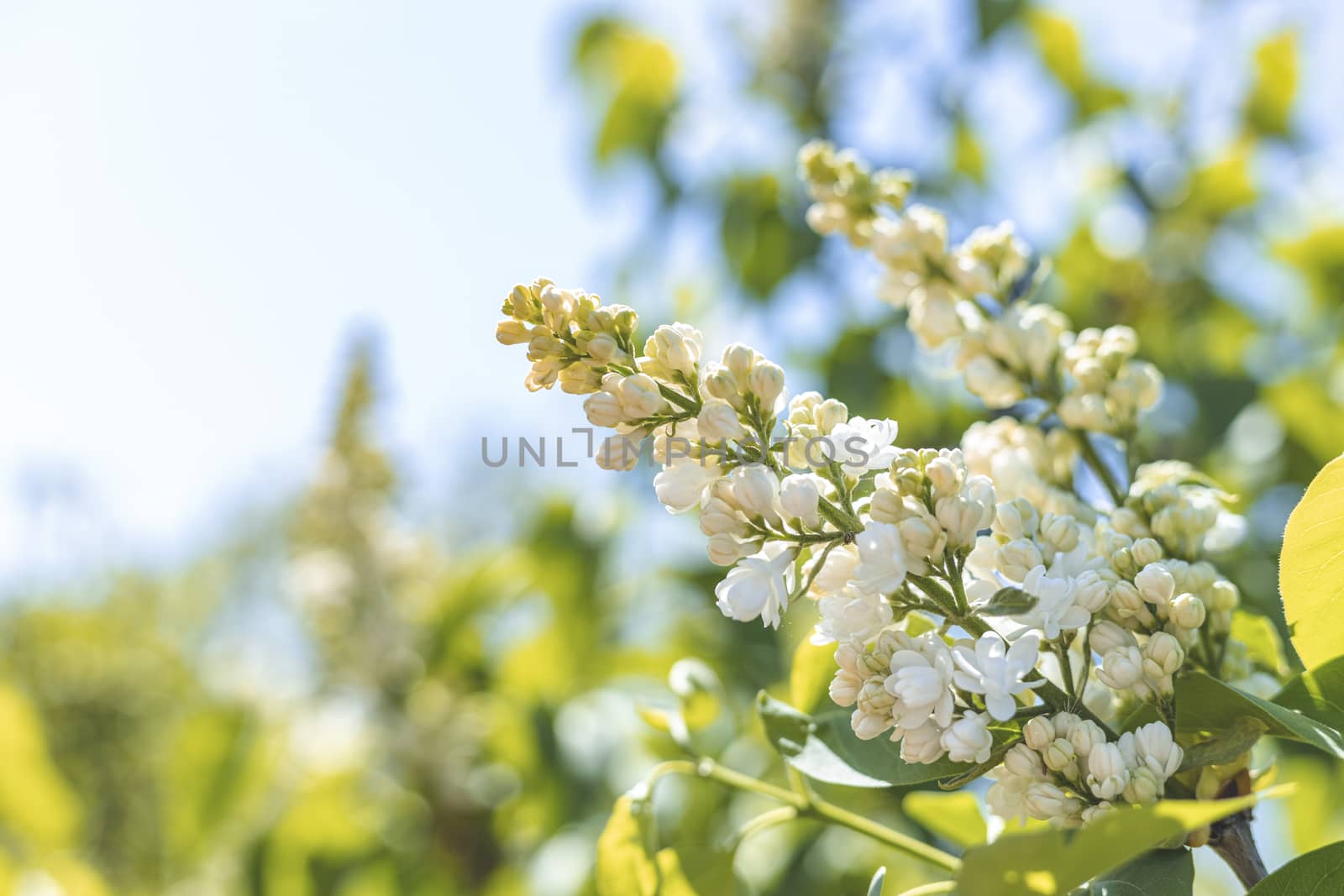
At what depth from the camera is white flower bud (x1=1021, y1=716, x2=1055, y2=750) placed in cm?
45

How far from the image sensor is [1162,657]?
1.54 ft

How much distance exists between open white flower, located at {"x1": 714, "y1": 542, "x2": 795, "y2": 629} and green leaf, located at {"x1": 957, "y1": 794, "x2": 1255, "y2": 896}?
0.42ft

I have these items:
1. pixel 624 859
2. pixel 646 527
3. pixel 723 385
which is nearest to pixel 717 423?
pixel 723 385

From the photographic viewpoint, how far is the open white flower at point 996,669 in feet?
1.43

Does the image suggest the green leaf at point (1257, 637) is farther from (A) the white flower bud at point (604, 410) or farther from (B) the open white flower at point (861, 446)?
(A) the white flower bud at point (604, 410)

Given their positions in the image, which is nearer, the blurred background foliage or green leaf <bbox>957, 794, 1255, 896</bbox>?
green leaf <bbox>957, 794, 1255, 896</bbox>

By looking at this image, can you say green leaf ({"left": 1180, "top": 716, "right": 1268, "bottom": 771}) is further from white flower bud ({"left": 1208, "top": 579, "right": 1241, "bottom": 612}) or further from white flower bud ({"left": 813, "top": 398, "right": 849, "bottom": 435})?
white flower bud ({"left": 813, "top": 398, "right": 849, "bottom": 435})

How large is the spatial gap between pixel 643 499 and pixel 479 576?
1.13ft

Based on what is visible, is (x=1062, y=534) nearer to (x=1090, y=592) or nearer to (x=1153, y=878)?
(x=1090, y=592)

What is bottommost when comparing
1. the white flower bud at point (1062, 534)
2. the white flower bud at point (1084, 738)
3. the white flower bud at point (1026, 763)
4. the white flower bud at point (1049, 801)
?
the white flower bud at point (1049, 801)

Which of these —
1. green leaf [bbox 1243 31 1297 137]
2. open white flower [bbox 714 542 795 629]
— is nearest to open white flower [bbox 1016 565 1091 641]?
open white flower [bbox 714 542 795 629]

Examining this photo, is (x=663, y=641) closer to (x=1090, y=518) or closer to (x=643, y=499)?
(x=643, y=499)

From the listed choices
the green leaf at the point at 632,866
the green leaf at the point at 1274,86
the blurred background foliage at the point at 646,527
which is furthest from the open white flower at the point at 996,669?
the green leaf at the point at 1274,86

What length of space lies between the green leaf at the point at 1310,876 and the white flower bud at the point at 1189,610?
4.1 inches
